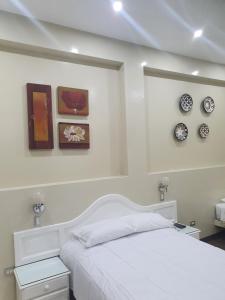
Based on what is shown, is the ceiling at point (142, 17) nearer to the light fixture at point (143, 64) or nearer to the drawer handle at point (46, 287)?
the light fixture at point (143, 64)

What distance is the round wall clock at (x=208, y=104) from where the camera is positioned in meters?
4.07

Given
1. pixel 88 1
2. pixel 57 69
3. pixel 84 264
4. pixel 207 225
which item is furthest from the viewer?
pixel 207 225

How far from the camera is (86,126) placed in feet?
9.89

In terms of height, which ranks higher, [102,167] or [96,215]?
[102,167]

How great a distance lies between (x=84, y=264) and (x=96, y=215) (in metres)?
0.80

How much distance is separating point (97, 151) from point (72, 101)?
71 centimetres

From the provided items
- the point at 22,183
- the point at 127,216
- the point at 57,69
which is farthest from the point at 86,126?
the point at 127,216

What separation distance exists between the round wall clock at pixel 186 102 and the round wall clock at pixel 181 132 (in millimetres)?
269

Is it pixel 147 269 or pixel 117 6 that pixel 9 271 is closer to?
pixel 147 269

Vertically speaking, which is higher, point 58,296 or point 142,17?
point 142,17

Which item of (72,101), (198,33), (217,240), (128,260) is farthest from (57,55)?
(217,240)

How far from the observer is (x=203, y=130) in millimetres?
4059

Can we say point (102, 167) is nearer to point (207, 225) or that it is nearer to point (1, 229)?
point (1, 229)

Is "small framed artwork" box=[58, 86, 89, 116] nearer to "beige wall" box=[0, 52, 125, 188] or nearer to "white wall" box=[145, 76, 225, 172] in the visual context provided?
"beige wall" box=[0, 52, 125, 188]
